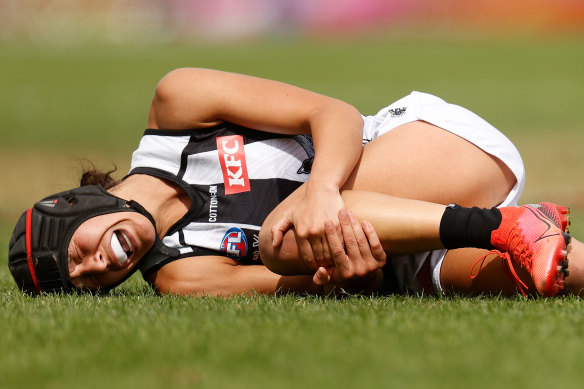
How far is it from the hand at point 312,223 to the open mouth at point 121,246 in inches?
30.8

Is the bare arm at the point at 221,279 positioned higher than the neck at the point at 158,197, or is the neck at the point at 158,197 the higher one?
the neck at the point at 158,197

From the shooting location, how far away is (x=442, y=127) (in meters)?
4.17

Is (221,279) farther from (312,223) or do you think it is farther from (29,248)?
(29,248)

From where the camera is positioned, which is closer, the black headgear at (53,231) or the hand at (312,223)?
the hand at (312,223)

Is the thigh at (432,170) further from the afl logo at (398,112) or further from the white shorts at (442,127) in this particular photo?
the afl logo at (398,112)

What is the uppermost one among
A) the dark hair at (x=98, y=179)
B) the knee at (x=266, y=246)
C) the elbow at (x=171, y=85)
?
the elbow at (x=171, y=85)

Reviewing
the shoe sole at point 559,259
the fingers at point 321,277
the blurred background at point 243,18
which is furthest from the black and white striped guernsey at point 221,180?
the blurred background at point 243,18

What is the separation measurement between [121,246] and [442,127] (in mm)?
1747

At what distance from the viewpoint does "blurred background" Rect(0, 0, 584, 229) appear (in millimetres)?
15375

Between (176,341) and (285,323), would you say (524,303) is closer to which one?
(285,323)

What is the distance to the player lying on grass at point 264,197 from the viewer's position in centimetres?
376

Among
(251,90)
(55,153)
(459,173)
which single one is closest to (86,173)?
(251,90)

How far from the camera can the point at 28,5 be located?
3894 cm

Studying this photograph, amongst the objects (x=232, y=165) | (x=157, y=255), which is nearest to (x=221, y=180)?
(x=232, y=165)
